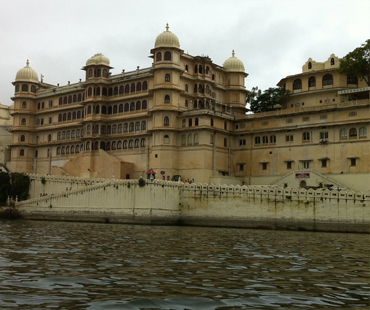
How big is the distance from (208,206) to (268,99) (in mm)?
27041

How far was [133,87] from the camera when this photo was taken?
6762 cm

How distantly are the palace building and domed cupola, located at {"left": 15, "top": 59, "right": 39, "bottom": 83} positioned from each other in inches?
207

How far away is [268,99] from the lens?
6912cm

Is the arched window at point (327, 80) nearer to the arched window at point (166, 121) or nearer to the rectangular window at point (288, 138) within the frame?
the rectangular window at point (288, 138)

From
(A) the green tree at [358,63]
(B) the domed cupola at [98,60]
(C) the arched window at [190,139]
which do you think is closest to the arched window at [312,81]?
(A) the green tree at [358,63]

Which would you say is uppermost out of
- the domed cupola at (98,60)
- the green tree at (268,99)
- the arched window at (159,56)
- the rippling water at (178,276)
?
the domed cupola at (98,60)

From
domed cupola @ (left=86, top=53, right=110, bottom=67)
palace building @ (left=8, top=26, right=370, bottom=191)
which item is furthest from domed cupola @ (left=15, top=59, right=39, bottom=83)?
domed cupola @ (left=86, top=53, right=110, bottom=67)

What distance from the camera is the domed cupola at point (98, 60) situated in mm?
70012

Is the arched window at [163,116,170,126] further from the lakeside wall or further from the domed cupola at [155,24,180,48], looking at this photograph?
the lakeside wall

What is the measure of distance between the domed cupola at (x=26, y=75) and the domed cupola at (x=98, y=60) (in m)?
14.3

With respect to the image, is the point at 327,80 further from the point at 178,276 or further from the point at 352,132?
the point at 178,276

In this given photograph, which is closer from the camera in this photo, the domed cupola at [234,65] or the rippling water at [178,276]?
the rippling water at [178,276]

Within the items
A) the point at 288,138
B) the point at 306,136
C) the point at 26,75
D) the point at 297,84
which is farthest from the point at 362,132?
the point at 26,75

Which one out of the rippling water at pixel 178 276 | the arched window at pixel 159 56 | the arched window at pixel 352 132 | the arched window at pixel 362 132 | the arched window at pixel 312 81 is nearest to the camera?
the rippling water at pixel 178 276
